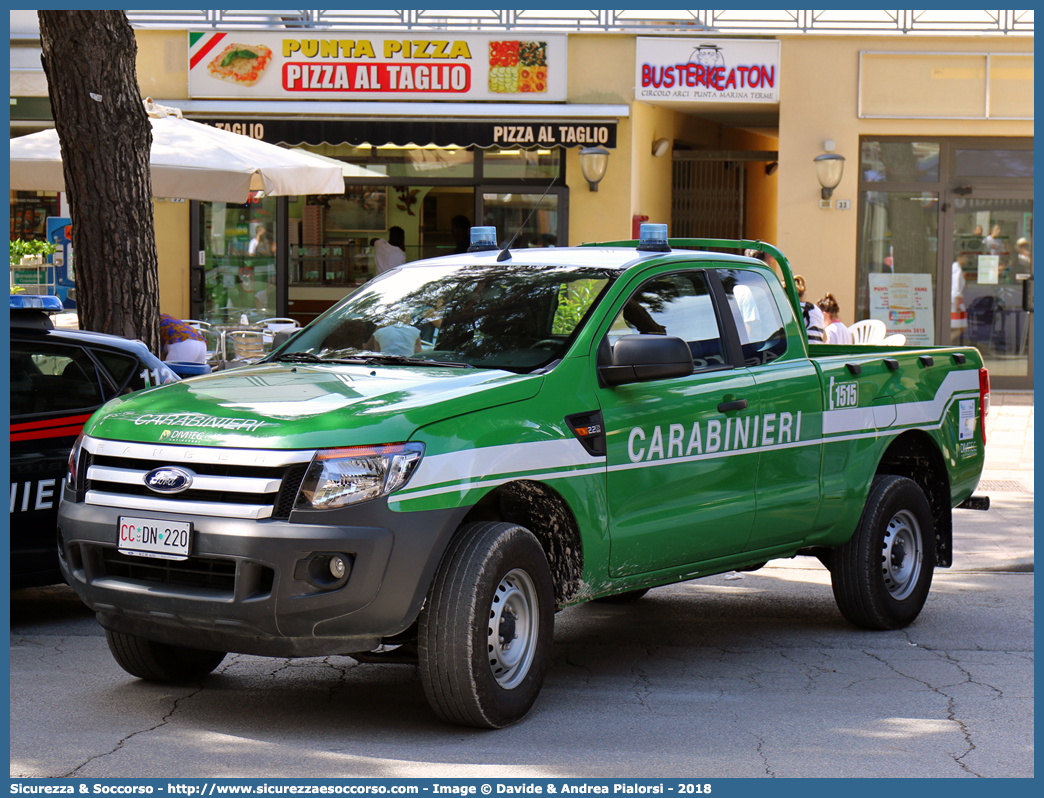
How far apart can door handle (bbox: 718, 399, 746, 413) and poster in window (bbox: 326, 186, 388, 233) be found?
1316cm

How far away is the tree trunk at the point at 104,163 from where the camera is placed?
28.6 ft

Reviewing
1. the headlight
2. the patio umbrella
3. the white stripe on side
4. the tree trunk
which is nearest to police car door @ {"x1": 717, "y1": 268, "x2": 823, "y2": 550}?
the white stripe on side

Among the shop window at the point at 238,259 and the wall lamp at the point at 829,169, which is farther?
the shop window at the point at 238,259

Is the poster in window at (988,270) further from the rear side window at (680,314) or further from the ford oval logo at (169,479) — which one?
the ford oval logo at (169,479)

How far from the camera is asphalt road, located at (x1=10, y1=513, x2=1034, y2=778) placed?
4695mm

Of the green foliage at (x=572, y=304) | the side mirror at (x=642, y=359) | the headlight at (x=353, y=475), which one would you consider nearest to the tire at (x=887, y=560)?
the side mirror at (x=642, y=359)

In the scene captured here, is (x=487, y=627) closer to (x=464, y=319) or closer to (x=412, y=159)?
(x=464, y=319)

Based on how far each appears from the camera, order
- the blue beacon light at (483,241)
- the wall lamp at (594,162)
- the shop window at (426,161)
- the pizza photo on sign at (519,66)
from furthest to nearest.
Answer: the shop window at (426,161), the pizza photo on sign at (519,66), the wall lamp at (594,162), the blue beacon light at (483,241)

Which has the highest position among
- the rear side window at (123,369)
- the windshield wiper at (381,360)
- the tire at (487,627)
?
the windshield wiper at (381,360)

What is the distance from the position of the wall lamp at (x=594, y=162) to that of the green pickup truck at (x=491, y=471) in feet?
35.1

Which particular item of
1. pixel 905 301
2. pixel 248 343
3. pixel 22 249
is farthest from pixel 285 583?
pixel 905 301

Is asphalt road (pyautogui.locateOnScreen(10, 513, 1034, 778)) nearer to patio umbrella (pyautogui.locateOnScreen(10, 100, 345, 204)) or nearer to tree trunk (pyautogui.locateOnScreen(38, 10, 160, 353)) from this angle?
tree trunk (pyautogui.locateOnScreen(38, 10, 160, 353))

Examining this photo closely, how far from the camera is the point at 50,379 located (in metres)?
6.72

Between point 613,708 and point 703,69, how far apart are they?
13.5m
